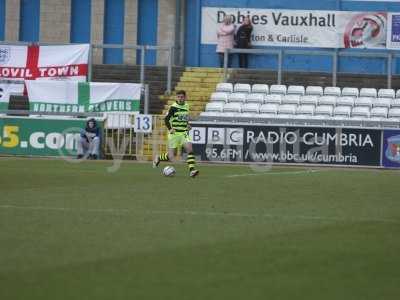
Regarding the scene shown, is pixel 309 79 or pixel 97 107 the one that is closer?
pixel 97 107

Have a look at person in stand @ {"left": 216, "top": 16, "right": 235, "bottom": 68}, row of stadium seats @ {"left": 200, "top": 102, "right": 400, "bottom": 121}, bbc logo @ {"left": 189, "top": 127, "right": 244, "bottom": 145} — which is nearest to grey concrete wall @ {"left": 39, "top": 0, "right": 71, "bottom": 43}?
person in stand @ {"left": 216, "top": 16, "right": 235, "bottom": 68}

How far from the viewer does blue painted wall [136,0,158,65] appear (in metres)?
39.1

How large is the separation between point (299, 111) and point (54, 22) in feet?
35.6

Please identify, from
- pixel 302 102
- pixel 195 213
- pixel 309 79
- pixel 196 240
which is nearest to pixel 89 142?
pixel 302 102

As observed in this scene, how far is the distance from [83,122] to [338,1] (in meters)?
10.7

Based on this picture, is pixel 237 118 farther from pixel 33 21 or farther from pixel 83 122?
pixel 33 21

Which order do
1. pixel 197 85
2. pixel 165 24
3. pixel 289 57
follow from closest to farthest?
pixel 197 85, pixel 289 57, pixel 165 24

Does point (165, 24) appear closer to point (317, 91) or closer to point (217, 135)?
point (317, 91)

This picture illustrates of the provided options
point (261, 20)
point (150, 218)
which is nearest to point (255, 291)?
point (150, 218)

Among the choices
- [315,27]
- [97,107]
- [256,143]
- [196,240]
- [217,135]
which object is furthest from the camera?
[315,27]

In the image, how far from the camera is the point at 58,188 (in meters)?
19.6

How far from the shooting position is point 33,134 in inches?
1244

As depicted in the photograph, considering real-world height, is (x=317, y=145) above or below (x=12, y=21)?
below

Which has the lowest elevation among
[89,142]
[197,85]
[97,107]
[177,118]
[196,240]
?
[196,240]
